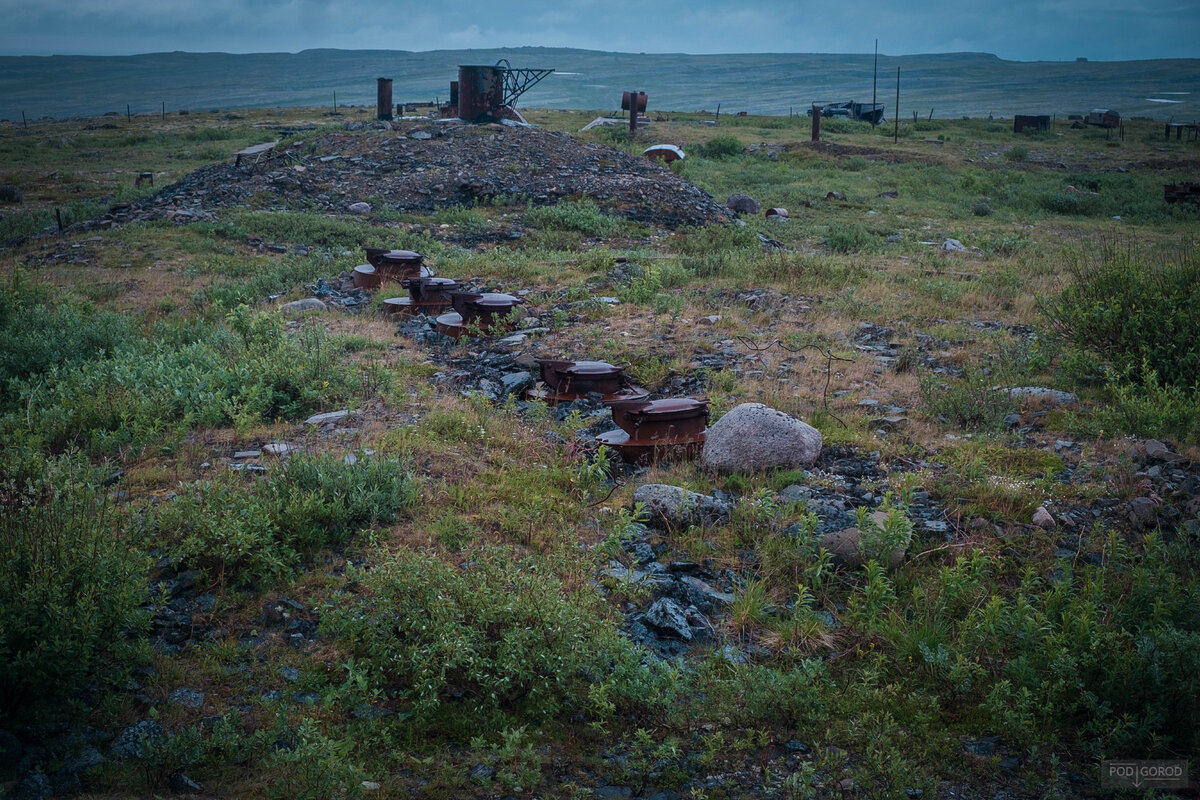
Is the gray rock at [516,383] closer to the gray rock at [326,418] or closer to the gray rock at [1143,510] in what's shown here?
the gray rock at [326,418]

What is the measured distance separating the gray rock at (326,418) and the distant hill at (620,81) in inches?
3087

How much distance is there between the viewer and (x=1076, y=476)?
4980 mm

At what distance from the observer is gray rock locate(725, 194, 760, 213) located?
17.3 m

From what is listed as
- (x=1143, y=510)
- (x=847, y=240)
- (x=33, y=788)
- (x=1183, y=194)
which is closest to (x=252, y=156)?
(x=847, y=240)

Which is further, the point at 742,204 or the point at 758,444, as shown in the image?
the point at 742,204

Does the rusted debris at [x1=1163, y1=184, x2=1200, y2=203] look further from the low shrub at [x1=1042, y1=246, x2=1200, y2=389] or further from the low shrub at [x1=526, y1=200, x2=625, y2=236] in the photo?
the low shrub at [x1=1042, y1=246, x2=1200, y2=389]

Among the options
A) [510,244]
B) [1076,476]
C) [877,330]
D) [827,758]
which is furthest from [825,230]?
[827,758]

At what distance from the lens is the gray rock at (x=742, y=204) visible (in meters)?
17.3

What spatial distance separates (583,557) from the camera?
401 cm

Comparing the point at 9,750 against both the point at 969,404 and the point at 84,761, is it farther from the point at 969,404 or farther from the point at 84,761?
the point at 969,404

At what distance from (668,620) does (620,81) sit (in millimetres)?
144767

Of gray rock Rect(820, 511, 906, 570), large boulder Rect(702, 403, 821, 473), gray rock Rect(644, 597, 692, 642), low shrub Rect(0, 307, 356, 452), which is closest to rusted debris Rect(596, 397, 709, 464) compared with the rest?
large boulder Rect(702, 403, 821, 473)

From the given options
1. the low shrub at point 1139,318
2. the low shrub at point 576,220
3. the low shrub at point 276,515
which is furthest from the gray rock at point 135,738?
the low shrub at point 576,220

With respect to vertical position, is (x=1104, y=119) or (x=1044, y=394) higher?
(x=1104, y=119)
